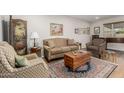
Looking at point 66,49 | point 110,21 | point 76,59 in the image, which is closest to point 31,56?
point 66,49

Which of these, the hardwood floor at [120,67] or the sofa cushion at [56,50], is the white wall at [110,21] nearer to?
the hardwood floor at [120,67]

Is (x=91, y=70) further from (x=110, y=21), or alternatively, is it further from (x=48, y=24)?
(x=48, y=24)

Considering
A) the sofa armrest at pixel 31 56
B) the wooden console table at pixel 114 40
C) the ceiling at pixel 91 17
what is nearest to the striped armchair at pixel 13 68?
the sofa armrest at pixel 31 56

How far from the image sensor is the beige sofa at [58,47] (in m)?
1.85

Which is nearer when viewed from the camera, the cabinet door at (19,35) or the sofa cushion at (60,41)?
the cabinet door at (19,35)

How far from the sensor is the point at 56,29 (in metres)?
1.80

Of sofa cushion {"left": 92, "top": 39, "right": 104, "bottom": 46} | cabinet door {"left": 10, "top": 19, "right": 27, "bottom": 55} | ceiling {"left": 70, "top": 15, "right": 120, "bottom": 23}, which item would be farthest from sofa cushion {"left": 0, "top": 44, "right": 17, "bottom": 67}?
sofa cushion {"left": 92, "top": 39, "right": 104, "bottom": 46}

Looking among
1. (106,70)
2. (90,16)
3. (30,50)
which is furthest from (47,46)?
(106,70)

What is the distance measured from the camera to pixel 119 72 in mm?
1890

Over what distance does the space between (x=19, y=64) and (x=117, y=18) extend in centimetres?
169

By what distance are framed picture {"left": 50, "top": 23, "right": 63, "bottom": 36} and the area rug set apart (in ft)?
1.74

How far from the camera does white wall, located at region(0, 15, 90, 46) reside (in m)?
1.68

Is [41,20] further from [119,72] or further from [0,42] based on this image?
[119,72]
